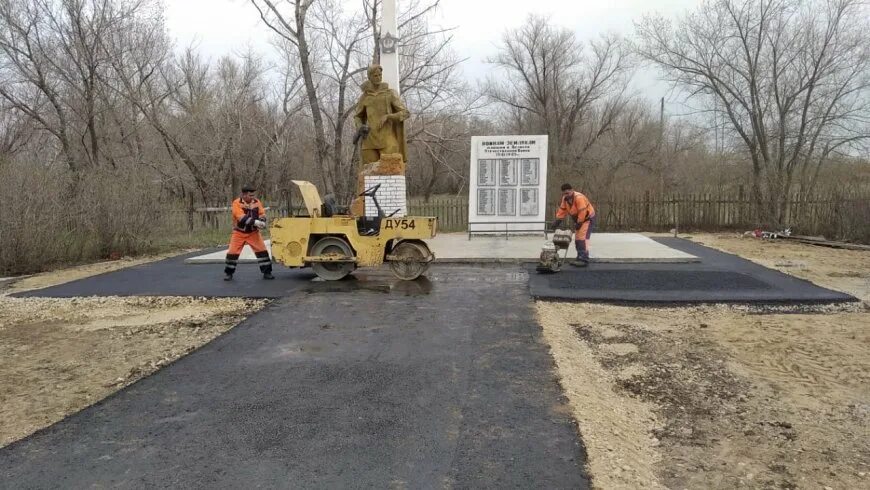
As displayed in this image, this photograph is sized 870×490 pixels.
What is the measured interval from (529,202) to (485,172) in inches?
61.7

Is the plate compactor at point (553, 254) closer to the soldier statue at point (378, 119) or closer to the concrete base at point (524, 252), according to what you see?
the concrete base at point (524, 252)

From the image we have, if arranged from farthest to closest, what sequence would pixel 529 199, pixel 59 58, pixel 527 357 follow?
pixel 59 58 < pixel 529 199 < pixel 527 357

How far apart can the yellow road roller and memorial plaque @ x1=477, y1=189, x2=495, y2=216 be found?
7531 millimetres

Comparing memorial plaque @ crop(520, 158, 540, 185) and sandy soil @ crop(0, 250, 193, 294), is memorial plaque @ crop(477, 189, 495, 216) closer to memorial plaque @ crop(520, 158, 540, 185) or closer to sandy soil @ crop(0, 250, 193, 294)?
memorial plaque @ crop(520, 158, 540, 185)

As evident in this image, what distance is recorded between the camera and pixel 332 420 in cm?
436

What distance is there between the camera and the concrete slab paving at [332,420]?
3.54 m

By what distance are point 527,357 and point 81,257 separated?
43.0ft

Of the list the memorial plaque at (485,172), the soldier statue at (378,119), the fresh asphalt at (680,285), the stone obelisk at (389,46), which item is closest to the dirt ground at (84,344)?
the fresh asphalt at (680,285)

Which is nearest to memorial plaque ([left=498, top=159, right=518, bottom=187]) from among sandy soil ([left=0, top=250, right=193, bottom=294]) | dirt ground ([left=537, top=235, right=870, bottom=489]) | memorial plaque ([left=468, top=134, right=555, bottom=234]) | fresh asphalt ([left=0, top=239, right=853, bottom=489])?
memorial plaque ([left=468, top=134, right=555, bottom=234])

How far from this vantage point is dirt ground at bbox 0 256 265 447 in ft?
16.2

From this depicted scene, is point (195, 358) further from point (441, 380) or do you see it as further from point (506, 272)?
point (506, 272)

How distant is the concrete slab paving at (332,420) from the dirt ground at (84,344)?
337 millimetres

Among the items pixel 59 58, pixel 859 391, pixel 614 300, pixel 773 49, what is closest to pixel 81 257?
pixel 59 58

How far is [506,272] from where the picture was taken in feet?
36.6
